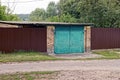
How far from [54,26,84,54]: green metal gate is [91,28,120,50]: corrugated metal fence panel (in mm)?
2097

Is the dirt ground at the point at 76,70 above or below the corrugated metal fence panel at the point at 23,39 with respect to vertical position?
below

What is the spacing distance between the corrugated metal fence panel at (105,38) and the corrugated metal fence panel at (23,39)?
16.3 ft

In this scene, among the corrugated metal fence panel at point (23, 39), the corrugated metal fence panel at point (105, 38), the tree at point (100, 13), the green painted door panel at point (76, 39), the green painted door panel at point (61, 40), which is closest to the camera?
the corrugated metal fence panel at point (23, 39)

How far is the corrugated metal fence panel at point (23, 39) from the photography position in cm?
2428

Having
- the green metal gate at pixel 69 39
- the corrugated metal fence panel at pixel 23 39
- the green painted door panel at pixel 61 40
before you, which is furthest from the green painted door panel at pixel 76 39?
the corrugated metal fence panel at pixel 23 39

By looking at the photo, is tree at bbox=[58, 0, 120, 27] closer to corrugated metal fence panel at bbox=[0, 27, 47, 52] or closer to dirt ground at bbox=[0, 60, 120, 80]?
corrugated metal fence panel at bbox=[0, 27, 47, 52]

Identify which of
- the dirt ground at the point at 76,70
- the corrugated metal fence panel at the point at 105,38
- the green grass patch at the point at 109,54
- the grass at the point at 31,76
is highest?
the corrugated metal fence panel at the point at 105,38

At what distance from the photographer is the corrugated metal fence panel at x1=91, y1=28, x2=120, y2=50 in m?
28.5

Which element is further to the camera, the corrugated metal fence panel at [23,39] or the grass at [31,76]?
the corrugated metal fence panel at [23,39]

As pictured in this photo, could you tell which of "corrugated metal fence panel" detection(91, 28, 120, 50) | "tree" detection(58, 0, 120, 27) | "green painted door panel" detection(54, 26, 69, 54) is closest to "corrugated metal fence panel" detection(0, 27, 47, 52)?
"green painted door panel" detection(54, 26, 69, 54)

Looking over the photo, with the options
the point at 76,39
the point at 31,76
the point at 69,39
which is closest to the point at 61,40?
the point at 69,39

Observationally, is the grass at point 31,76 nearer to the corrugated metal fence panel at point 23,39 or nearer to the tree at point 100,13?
the corrugated metal fence panel at point 23,39

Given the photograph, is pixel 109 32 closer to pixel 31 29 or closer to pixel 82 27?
pixel 82 27

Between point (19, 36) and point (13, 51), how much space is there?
3.75 feet
